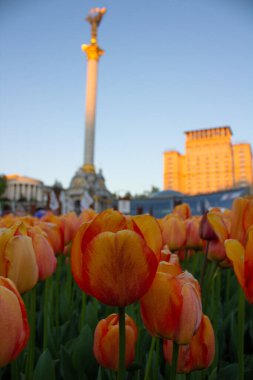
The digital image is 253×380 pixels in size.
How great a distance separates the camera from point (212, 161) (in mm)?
92750

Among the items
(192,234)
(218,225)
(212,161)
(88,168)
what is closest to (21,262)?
(218,225)

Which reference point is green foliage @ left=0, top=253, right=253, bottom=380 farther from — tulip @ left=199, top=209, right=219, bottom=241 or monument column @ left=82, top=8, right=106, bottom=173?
monument column @ left=82, top=8, right=106, bottom=173

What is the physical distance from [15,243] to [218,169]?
9490 cm

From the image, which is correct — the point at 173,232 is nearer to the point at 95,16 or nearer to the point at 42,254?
the point at 42,254

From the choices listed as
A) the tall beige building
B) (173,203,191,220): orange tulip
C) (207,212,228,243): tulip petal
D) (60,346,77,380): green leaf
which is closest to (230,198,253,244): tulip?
(207,212,228,243): tulip petal

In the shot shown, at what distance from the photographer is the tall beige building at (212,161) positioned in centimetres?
9119

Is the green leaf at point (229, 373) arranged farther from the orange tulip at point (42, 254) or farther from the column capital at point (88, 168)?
the column capital at point (88, 168)

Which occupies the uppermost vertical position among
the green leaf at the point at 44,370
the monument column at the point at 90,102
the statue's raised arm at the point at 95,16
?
the statue's raised arm at the point at 95,16

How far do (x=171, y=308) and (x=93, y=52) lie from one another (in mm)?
34299

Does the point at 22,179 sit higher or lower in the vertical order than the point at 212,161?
lower

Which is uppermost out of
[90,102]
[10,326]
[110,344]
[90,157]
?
[90,102]

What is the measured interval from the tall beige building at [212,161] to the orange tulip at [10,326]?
302 ft

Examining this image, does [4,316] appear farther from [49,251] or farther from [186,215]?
[186,215]

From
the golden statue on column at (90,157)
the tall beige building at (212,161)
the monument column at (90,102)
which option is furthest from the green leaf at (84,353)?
the tall beige building at (212,161)
